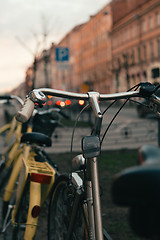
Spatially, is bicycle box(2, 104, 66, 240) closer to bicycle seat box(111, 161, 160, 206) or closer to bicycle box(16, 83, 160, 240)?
bicycle box(16, 83, 160, 240)

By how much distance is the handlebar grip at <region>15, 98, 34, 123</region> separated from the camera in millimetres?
1717

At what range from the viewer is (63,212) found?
7.45ft

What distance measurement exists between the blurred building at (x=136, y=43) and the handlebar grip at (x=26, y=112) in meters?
35.4

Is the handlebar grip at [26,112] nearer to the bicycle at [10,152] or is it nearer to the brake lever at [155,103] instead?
the brake lever at [155,103]

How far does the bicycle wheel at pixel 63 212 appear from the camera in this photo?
1943 mm

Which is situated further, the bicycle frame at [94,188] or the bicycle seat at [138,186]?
the bicycle frame at [94,188]

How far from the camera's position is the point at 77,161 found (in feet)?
6.07

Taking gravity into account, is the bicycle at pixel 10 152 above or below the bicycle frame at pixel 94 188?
above

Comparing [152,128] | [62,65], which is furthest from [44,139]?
[62,65]

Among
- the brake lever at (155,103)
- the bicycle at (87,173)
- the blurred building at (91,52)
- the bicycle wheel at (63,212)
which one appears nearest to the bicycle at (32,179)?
the bicycle wheel at (63,212)

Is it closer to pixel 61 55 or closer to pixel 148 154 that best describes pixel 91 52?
pixel 61 55

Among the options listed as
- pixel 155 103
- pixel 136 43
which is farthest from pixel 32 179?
pixel 136 43

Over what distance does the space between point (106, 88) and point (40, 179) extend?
53.6 metres

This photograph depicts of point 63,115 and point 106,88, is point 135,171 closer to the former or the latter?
point 63,115
